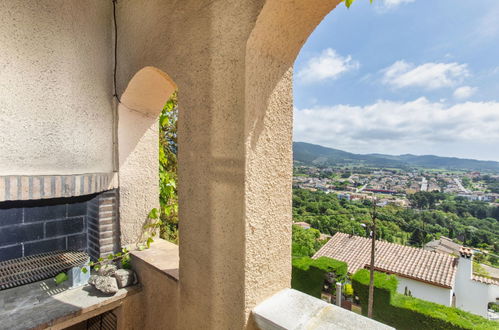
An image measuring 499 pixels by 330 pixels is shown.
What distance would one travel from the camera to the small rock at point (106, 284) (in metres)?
1.98

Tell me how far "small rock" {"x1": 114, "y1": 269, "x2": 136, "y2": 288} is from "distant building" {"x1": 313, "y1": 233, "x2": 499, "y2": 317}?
16107mm

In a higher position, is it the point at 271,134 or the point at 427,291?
the point at 271,134

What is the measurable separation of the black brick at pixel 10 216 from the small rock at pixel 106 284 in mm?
908

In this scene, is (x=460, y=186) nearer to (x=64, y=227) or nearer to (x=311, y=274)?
(x=311, y=274)

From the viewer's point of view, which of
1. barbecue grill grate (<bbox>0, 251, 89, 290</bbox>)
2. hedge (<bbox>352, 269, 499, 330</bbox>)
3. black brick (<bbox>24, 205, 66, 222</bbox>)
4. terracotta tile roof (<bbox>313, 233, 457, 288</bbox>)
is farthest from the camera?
terracotta tile roof (<bbox>313, 233, 457, 288</bbox>)

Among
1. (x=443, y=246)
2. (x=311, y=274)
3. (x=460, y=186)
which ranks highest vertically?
(x=460, y=186)

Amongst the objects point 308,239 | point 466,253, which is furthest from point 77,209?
point 308,239

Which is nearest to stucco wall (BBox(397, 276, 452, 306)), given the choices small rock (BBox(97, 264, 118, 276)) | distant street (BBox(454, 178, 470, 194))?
small rock (BBox(97, 264, 118, 276))

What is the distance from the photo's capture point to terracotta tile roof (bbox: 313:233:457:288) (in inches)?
602

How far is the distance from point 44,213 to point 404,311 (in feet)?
36.6

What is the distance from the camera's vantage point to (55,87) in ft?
6.26

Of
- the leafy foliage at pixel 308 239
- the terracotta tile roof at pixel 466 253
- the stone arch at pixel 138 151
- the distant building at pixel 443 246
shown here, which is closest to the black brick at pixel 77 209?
the stone arch at pixel 138 151

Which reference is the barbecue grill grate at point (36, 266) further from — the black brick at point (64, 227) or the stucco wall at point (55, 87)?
the stucco wall at point (55, 87)

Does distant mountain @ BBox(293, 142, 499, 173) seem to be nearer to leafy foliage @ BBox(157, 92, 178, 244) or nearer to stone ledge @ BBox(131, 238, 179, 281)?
leafy foliage @ BBox(157, 92, 178, 244)
